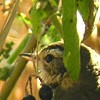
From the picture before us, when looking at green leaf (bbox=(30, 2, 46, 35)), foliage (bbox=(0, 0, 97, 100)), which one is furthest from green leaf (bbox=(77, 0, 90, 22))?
green leaf (bbox=(30, 2, 46, 35))

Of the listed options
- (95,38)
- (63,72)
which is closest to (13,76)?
(63,72)

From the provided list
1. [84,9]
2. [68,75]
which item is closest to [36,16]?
[84,9]

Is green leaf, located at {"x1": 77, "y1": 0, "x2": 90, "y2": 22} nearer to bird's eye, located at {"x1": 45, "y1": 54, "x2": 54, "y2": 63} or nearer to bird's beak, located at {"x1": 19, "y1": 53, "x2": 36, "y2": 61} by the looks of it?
bird's beak, located at {"x1": 19, "y1": 53, "x2": 36, "y2": 61}

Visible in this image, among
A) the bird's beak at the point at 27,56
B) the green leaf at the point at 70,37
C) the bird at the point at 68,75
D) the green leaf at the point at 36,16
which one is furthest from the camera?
the bird at the point at 68,75

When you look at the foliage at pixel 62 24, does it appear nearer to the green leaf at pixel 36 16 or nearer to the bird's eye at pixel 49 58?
the green leaf at pixel 36 16

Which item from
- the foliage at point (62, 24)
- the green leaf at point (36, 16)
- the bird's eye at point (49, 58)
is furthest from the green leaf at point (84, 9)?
the bird's eye at point (49, 58)
